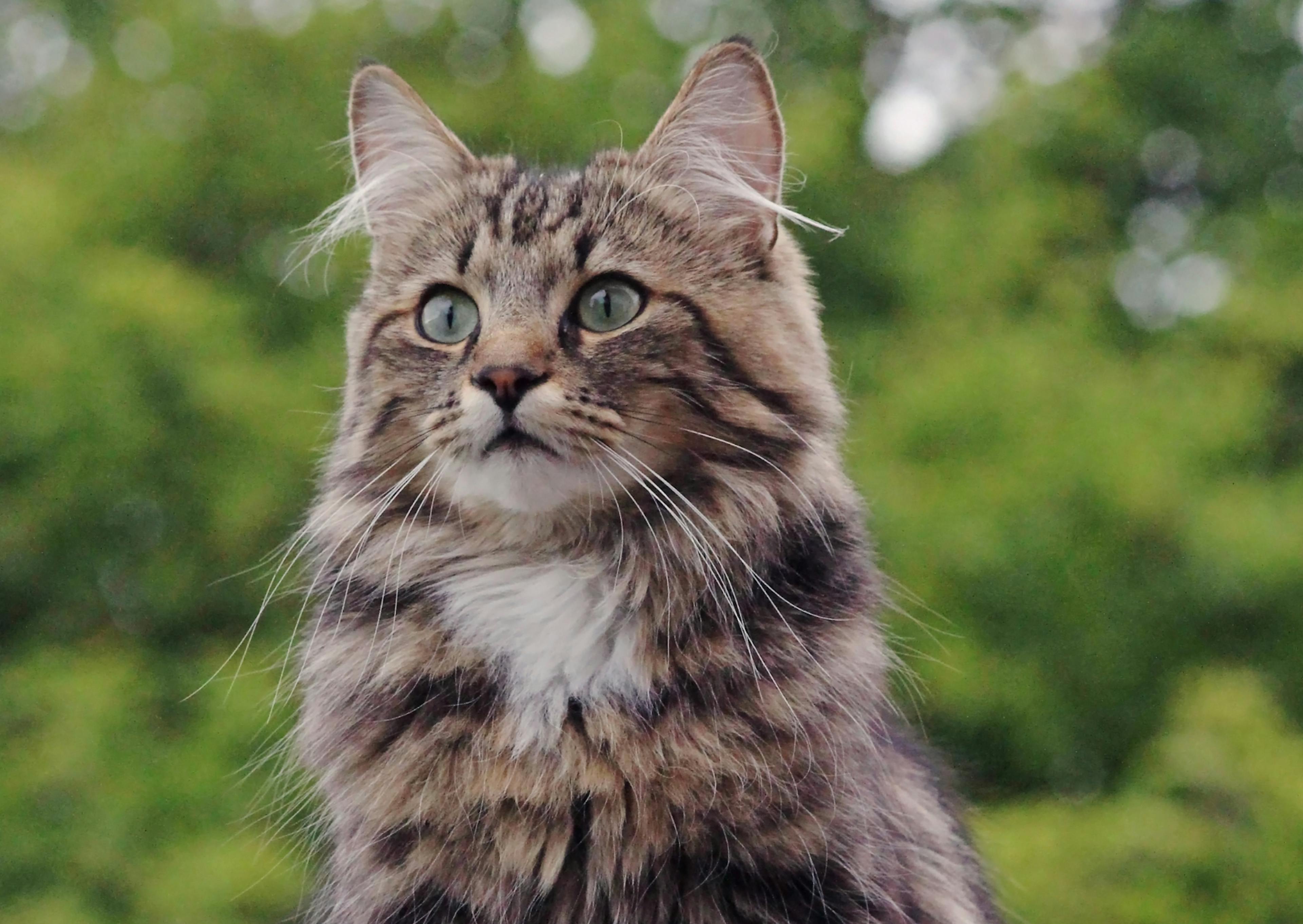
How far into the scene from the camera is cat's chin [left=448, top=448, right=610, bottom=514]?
6.24 ft

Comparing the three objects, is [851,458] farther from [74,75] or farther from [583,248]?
[74,75]

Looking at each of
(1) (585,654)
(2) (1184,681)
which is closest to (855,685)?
(1) (585,654)

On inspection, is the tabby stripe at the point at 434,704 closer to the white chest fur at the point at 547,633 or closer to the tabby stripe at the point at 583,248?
the white chest fur at the point at 547,633

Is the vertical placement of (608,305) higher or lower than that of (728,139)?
lower

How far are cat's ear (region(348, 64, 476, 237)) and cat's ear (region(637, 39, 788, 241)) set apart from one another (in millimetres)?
392

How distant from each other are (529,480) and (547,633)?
0.24 m

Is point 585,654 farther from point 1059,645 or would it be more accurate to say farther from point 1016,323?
point 1016,323

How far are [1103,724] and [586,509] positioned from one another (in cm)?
329

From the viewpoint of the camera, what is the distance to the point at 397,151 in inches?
94.0

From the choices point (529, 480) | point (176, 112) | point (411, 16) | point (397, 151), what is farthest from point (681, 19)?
point (529, 480)

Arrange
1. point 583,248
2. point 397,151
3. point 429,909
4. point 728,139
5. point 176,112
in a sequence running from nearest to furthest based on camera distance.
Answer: point 429,909
point 583,248
point 728,139
point 397,151
point 176,112

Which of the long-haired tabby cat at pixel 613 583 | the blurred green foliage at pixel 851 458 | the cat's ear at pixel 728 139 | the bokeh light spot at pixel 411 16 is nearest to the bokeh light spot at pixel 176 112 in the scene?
the blurred green foliage at pixel 851 458

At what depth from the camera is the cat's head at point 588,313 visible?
1.92 meters

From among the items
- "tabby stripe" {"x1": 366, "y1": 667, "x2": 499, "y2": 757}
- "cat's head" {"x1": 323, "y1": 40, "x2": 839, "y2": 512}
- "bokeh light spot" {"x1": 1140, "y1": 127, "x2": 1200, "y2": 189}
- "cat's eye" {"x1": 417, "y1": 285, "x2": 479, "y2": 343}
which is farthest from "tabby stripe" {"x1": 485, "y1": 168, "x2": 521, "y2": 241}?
"bokeh light spot" {"x1": 1140, "y1": 127, "x2": 1200, "y2": 189}
